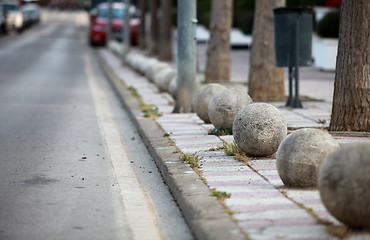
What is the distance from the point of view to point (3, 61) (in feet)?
124

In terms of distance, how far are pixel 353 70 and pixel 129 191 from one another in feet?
14.2

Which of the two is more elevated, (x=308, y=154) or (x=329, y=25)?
(x=308, y=154)

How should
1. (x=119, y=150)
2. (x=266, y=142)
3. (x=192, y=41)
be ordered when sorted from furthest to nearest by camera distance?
(x=192, y=41), (x=119, y=150), (x=266, y=142)

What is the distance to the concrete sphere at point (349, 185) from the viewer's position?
669 cm

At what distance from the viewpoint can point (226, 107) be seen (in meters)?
13.1

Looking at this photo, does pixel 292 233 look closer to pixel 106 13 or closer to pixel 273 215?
pixel 273 215

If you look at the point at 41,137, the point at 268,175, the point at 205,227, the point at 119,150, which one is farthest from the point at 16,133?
the point at 205,227

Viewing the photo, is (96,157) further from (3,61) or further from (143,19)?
(143,19)

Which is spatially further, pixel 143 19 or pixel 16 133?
pixel 143 19

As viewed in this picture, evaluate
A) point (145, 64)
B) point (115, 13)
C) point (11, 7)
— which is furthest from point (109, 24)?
point (11, 7)

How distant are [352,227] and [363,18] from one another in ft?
20.0

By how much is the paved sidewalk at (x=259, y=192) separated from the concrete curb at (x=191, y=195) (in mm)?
97

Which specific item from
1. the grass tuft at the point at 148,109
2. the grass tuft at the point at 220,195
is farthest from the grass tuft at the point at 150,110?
the grass tuft at the point at 220,195

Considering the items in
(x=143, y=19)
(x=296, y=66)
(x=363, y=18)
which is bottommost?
(x=143, y=19)
